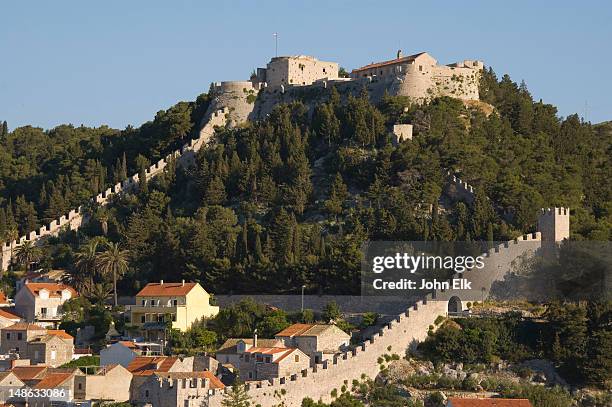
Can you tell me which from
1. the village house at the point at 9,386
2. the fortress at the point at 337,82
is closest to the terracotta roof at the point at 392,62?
the fortress at the point at 337,82

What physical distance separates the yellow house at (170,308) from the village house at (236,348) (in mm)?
4774

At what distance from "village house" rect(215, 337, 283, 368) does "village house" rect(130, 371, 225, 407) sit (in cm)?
375

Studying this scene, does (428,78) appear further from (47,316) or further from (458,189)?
(47,316)

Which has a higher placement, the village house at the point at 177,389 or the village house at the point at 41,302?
the village house at the point at 41,302

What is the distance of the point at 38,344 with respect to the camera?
2916 inches

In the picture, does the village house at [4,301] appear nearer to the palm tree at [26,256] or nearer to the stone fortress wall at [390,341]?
the palm tree at [26,256]

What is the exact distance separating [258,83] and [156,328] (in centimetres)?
3443

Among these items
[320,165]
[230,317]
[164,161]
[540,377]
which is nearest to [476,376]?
[540,377]

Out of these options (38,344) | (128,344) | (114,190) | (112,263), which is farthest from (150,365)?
(114,190)

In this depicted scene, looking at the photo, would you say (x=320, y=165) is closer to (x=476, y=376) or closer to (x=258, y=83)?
(x=258, y=83)

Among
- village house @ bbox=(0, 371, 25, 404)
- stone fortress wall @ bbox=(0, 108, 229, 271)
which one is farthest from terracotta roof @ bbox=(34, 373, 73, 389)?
stone fortress wall @ bbox=(0, 108, 229, 271)

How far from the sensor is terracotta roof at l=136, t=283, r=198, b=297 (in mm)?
78250

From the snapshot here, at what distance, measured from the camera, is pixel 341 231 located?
84.8m

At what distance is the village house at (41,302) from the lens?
265ft
